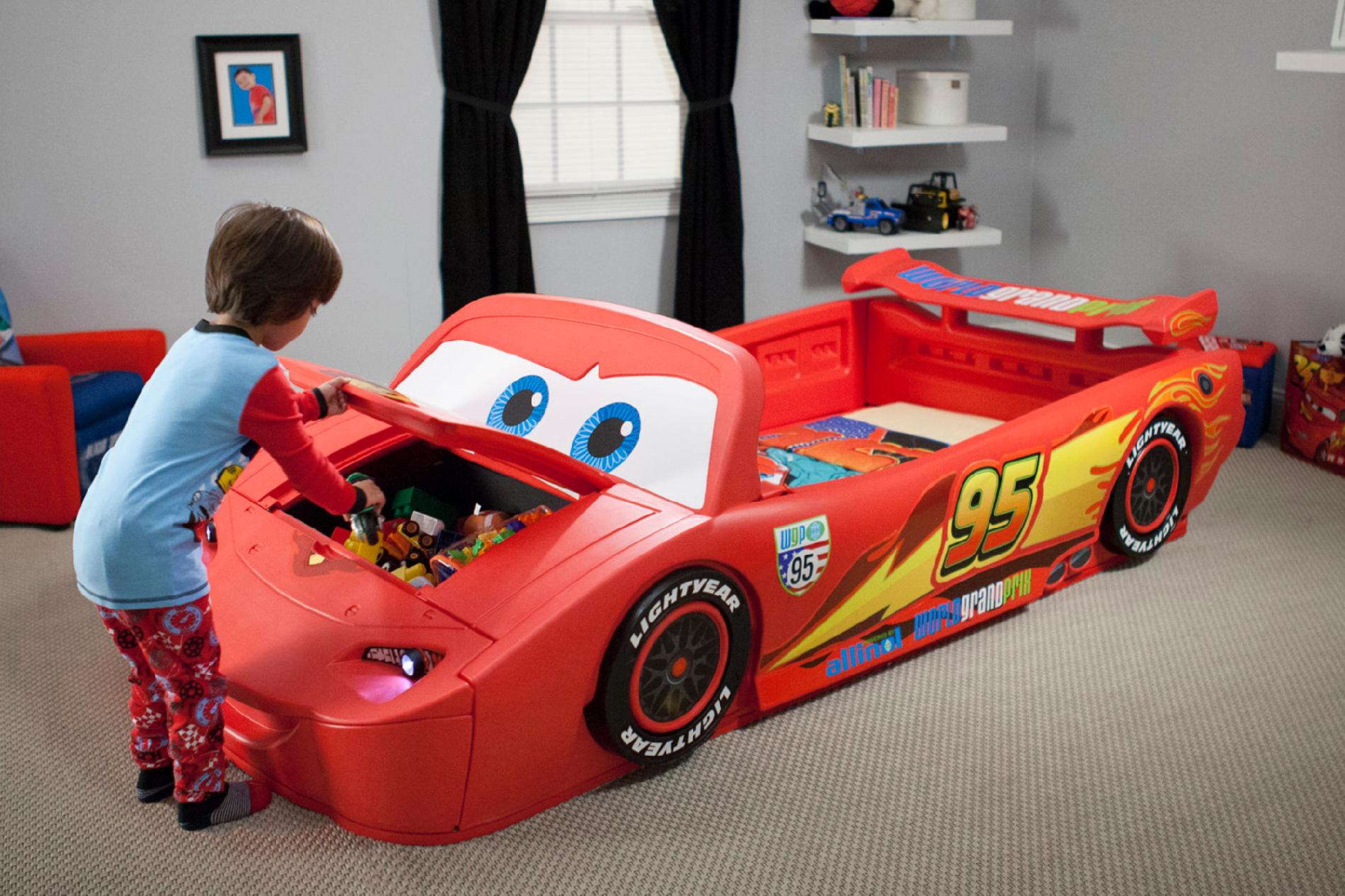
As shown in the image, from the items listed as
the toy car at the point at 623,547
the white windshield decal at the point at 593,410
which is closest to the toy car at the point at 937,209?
the toy car at the point at 623,547

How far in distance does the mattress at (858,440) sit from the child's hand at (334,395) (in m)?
1.05

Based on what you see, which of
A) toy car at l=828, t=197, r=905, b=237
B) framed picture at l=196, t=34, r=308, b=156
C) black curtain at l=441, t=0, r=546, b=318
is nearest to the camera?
framed picture at l=196, t=34, r=308, b=156

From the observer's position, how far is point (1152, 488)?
283 centimetres

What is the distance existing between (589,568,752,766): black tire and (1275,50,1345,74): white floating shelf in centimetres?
207

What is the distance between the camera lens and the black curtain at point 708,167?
14.3ft

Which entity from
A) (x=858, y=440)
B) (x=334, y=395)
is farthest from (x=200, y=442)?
(x=858, y=440)

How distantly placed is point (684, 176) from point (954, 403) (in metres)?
1.60

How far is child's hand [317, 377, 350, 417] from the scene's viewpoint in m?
1.86

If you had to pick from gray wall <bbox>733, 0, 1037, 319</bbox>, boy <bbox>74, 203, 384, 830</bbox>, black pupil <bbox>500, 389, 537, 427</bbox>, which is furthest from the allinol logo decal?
gray wall <bbox>733, 0, 1037, 319</bbox>

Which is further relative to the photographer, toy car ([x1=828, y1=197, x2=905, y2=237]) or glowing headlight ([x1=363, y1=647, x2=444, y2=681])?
toy car ([x1=828, y1=197, x2=905, y2=237])

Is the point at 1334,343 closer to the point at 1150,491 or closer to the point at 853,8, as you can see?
the point at 1150,491

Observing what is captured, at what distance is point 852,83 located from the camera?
4512mm

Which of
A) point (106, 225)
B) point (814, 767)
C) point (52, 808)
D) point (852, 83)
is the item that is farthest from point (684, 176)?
point (52, 808)

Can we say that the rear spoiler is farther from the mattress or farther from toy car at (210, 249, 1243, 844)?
the mattress
